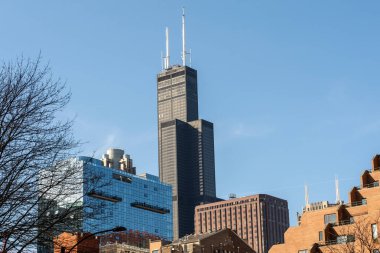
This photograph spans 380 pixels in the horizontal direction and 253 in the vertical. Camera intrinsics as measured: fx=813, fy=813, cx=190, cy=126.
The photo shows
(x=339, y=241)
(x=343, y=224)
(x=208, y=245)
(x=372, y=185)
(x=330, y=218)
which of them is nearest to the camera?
(x=339, y=241)

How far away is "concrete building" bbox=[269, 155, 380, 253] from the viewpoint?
91.6 meters

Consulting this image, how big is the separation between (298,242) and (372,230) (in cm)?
1389

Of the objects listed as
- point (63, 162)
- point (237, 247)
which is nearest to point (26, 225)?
Answer: point (63, 162)

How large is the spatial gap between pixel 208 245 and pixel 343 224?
2156 inches

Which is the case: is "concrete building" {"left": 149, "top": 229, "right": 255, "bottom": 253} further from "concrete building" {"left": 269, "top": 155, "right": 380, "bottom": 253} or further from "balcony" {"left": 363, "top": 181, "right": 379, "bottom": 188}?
"balcony" {"left": 363, "top": 181, "right": 379, "bottom": 188}

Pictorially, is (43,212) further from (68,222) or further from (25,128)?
(25,128)

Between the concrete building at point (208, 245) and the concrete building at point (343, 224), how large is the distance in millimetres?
39306

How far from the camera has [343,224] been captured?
320 ft

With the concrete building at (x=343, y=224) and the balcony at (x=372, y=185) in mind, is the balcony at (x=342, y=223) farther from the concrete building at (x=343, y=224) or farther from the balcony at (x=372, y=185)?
the balcony at (x=372, y=185)

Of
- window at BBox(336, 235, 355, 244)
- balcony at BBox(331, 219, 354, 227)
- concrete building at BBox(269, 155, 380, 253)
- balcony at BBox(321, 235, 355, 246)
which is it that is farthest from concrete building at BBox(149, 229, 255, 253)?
window at BBox(336, 235, 355, 244)

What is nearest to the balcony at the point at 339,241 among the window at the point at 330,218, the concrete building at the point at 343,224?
the concrete building at the point at 343,224

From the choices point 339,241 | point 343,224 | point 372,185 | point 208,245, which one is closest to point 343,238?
point 339,241

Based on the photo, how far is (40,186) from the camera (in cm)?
4038

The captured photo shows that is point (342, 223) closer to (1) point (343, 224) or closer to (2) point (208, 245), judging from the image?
(1) point (343, 224)
